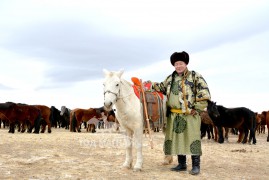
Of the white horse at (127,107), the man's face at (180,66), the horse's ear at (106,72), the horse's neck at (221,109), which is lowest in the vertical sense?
the white horse at (127,107)

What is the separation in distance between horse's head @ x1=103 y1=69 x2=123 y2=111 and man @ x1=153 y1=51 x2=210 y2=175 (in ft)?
3.97

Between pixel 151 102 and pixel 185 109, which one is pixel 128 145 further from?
pixel 185 109

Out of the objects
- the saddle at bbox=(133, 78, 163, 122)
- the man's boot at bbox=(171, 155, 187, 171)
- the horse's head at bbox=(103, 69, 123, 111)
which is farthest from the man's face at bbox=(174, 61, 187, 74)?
the man's boot at bbox=(171, 155, 187, 171)

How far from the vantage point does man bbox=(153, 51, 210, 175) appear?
19.4ft

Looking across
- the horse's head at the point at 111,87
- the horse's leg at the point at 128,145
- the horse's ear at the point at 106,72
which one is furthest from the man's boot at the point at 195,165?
the horse's ear at the point at 106,72

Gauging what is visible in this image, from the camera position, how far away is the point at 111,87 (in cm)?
542

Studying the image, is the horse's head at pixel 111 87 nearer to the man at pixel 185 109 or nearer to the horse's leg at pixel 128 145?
the horse's leg at pixel 128 145

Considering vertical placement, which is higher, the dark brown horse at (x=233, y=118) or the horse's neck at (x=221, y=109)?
the horse's neck at (x=221, y=109)

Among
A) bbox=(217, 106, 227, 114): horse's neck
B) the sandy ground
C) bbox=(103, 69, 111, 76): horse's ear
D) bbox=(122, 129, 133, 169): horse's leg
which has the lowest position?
the sandy ground

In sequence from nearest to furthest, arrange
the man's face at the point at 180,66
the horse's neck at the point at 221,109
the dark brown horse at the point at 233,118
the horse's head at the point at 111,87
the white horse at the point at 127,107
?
the horse's head at the point at 111,87, the white horse at the point at 127,107, the man's face at the point at 180,66, the dark brown horse at the point at 233,118, the horse's neck at the point at 221,109

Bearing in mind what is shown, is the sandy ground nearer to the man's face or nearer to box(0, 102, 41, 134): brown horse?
the man's face

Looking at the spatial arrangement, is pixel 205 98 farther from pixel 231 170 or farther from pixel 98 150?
pixel 98 150

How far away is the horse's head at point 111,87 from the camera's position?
17.2ft

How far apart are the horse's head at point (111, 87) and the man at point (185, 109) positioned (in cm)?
121
